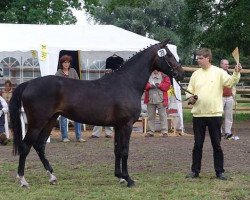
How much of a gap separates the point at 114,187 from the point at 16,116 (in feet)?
5.53

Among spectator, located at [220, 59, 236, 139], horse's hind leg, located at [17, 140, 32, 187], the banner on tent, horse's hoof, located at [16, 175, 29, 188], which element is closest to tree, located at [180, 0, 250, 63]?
spectator, located at [220, 59, 236, 139]

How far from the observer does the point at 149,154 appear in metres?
11.3

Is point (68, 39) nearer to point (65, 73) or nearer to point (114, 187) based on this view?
point (65, 73)

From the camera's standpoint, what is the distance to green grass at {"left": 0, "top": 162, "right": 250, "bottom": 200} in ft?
23.2

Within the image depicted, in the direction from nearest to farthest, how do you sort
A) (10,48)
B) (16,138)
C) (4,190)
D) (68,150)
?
(4,190)
(16,138)
(68,150)
(10,48)

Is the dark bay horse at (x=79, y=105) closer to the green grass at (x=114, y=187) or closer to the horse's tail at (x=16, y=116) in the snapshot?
the horse's tail at (x=16, y=116)

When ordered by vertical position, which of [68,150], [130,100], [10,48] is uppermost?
[10,48]

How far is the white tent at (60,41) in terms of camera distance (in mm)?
13852

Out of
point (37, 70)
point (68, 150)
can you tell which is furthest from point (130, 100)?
point (37, 70)

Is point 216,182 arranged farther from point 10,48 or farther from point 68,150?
point 10,48

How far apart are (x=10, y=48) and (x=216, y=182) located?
773 centimetres

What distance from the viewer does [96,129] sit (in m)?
14.9

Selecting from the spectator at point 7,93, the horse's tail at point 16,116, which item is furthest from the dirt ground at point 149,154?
the horse's tail at point 16,116

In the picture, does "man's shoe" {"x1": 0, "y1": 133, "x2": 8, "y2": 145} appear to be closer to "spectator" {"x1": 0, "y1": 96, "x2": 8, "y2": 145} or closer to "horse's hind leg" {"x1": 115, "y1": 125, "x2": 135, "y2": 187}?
"spectator" {"x1": 0, "y1": 96, "x2": 8, "y2": 145}
